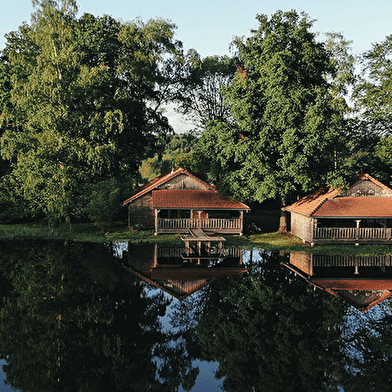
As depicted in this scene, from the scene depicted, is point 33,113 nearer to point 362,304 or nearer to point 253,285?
point 253,285

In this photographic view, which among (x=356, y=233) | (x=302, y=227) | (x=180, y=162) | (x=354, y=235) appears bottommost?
(x=354, y=235)

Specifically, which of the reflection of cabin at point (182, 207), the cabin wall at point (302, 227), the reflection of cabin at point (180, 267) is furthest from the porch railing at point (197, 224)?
the reflection of cabin at point (180, 267)

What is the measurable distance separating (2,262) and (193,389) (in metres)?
15.8

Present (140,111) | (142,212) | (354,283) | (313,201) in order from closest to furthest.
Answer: (354,283) < (313,201) < (142,212) < (140,111)

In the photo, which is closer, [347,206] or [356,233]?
[356,233]

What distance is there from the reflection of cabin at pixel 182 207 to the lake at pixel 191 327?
38.1ft

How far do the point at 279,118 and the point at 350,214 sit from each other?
9983 millimetres

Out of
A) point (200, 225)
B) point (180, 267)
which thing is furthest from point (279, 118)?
point (180, 267)

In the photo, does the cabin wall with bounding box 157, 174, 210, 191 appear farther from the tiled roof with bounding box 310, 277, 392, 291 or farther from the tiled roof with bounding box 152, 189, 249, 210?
the tiled roof with bounding box 310, 277, 392, 291

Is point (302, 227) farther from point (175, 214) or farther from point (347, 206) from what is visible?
point (175, 214)

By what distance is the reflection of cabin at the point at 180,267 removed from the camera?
16.7 metres

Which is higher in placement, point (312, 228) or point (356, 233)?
point (312, 228)

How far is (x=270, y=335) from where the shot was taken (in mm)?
11688

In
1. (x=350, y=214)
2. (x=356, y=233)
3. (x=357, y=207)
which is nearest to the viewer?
(x=350, y=214)
